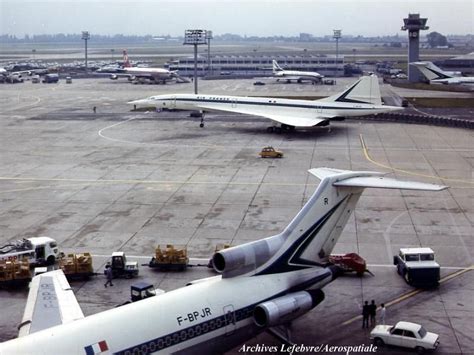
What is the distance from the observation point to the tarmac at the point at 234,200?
80.6 ft

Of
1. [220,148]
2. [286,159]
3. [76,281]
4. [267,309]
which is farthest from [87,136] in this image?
[267,309]

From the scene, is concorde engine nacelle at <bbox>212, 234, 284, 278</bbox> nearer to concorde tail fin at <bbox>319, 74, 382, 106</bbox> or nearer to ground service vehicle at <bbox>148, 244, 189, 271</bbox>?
ground service vehicle at <bbox>148, 244, 189, 271</bbox>

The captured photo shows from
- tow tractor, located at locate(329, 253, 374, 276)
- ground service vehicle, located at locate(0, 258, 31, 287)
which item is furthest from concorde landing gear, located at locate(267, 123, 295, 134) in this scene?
ground service vehicle, located at locate(0, 258, 31, 287)

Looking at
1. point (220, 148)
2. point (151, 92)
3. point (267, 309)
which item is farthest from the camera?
point (151, 92)

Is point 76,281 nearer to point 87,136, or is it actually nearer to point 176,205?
point 176,205

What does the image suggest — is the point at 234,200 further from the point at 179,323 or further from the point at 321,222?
the point at 179,323

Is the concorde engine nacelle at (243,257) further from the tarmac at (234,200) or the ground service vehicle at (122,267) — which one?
the ground service vehicle at (122,267)

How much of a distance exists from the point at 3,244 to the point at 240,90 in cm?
9366

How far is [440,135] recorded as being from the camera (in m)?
65.0

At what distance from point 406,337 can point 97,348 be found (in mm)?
10028

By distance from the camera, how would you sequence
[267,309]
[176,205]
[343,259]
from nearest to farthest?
[267,309] < [343,259] < [176,205]

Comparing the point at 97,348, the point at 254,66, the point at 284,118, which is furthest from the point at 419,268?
the point at 254,66

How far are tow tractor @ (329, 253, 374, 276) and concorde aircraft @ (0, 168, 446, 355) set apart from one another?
6134 mm

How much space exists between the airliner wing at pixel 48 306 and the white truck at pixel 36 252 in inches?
332
